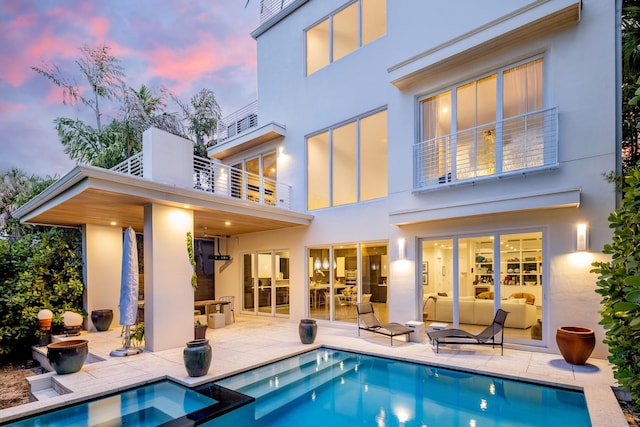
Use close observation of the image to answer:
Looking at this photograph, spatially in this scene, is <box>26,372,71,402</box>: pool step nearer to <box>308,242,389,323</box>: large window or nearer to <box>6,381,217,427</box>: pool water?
<box>6,381,217,427</box>: pool water

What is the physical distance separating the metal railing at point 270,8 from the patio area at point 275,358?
12058 mm

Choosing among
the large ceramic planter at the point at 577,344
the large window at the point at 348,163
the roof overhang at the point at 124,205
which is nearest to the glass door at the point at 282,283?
the roof overhang at the point at 124,205

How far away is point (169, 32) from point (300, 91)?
1664cm

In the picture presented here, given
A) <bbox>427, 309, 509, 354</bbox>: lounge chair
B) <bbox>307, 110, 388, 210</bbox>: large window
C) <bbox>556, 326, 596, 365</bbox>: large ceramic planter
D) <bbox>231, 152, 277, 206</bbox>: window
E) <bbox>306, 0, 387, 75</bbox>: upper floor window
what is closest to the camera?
<bbox>556, 326, 596, 365</bbox>: large ceramic planter

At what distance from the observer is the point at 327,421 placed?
4.73 meters

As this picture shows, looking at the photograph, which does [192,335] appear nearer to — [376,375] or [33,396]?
[33,396]

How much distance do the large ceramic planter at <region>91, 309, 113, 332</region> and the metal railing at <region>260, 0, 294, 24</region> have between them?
1206cm

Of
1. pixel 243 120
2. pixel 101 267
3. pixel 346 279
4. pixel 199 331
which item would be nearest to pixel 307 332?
pixel 199 331

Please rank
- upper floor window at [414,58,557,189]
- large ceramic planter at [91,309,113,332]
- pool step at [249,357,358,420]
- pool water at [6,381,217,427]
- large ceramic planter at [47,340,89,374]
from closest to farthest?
1. pool water at [6,381,217,427]
2. pool step at [249,357,358,420]
3. large ceramic planter at [47,340,89,374]
4. upper floor window at [414,58,557,189]
5. large ceramic planter at [91,309,113,332]

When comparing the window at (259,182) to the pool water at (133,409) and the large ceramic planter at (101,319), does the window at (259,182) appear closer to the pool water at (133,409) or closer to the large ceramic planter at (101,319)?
the large ceramic planter at (101,319)

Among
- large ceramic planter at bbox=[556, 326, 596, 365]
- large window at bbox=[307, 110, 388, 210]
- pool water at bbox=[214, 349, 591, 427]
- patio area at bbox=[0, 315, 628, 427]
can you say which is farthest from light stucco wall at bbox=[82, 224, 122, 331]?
large ceramic planter at bbox=[556, 326, 596, 365]

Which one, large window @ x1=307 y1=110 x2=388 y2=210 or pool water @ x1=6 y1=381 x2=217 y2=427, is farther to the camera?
large window @ x1=307 y1=110 x2=388 y2=210

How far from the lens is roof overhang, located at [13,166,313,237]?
20.8 feet

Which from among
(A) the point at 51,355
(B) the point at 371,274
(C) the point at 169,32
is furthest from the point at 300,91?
(C) the point at 169,32
